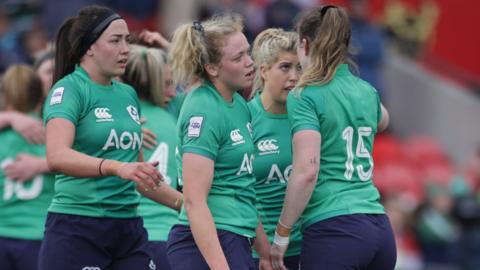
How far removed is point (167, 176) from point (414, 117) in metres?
10.6

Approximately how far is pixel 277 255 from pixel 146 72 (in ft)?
5.35

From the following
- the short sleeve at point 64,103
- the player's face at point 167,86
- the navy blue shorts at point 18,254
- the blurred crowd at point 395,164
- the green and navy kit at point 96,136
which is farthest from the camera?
the blurred crowd at point 395,164

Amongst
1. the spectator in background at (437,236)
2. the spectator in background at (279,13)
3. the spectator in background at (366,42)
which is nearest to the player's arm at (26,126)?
the spectator in background at (437,236)

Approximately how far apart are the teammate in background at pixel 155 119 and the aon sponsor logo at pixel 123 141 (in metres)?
0.80

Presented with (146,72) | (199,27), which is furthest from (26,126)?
(199,27)

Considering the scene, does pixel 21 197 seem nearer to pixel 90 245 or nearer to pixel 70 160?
pixel 90 245

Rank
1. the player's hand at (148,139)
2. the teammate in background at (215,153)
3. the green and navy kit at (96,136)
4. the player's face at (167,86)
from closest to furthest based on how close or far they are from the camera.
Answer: the teammate in background at (215,153)
the green and navy kit at (96,136)
the player's hand at (148,139)
the player's face at (167,86)

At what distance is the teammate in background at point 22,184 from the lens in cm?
753

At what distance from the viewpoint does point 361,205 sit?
19.9 ft

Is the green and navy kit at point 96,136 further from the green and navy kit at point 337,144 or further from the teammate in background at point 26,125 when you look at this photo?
the teammate in background at point 26,125

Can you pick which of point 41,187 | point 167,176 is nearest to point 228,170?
point 167,176

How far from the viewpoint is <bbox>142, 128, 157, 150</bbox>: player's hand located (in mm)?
7070

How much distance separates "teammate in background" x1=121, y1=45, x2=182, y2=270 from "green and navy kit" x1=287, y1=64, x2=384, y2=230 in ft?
4.20

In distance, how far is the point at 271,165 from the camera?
655 cm
